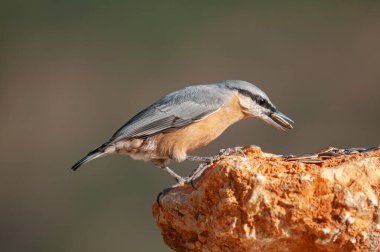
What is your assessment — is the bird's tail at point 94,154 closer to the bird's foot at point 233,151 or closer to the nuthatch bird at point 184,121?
the nuthatch bird at point 184,121

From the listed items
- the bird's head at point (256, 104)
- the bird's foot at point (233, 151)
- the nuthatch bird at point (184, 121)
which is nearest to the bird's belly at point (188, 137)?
the nuthatch bird at point (184, 121)

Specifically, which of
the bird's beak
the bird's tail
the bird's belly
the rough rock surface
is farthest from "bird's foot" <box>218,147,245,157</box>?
the bird's beak

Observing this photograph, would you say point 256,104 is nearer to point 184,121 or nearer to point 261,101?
point 261,101

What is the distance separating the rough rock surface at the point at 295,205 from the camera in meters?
3.29

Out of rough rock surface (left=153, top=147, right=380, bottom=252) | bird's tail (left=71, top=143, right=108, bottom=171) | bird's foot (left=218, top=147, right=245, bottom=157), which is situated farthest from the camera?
bird's tail (left=71, top=143, right=108, bottom=171)

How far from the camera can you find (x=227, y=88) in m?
5.32

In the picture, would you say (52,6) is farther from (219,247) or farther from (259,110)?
(219,247)

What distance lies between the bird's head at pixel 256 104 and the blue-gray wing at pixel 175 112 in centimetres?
10

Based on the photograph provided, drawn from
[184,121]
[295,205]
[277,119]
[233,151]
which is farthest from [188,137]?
[295,205]

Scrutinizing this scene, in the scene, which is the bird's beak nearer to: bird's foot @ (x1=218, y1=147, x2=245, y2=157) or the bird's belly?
the bird's belly

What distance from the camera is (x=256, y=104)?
17.2 feet

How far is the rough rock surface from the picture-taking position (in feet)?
10.8

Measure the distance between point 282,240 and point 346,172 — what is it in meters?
0.36

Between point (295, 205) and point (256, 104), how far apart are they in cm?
201
